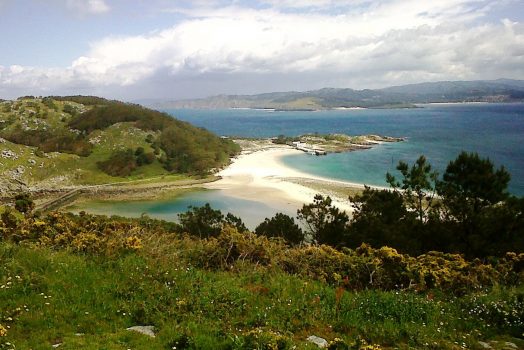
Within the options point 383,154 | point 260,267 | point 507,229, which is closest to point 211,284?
point 260,267

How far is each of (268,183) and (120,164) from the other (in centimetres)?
3439

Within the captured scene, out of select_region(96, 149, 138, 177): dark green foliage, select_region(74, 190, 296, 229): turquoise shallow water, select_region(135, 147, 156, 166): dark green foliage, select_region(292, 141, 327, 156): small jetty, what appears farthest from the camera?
select_region(292, 141, 327, 156): small jetty

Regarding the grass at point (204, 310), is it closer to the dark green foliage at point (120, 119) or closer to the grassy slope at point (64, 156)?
the grassy slope at point (64, 156)

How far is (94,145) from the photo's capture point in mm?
95875

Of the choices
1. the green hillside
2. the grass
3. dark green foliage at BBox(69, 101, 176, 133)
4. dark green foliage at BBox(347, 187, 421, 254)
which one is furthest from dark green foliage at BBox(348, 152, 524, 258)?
dark green foliage at BBox(69, 101, 176, 133)

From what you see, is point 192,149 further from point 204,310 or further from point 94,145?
point 204,310

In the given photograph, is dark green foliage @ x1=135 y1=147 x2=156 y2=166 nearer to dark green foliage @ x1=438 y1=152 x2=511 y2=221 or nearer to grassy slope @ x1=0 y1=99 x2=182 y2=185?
grassy slope @ x1=0 y1=99 x2=182 y2=185

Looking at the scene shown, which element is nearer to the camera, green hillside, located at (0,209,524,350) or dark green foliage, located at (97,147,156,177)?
green hillside, located at (0,209,524,350)

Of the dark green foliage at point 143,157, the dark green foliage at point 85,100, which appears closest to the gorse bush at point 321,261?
the dark green foliage at point 143,157

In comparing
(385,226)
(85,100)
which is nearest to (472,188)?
(385,226)

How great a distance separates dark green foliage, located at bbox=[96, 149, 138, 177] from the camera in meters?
83.6

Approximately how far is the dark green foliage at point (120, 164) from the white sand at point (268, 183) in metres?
19.2

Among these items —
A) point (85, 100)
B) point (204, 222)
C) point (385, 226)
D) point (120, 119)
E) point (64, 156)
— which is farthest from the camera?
point (85, 100)

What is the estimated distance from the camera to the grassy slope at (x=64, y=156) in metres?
77.1
